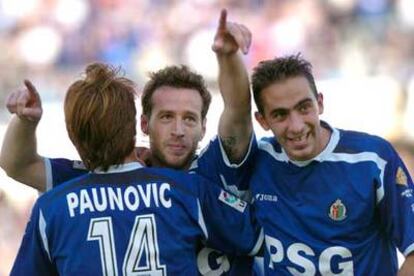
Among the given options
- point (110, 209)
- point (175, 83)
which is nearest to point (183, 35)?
point (175, 83)

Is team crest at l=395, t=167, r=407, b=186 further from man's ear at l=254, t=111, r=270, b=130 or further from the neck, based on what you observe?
the neck

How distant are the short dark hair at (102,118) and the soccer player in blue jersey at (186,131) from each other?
305mm

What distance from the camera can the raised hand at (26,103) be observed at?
3611 mm

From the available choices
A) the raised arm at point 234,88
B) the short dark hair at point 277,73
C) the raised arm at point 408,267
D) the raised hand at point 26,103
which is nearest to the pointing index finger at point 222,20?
the raised arm at point 234,88

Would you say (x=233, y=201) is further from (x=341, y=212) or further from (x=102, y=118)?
(x=102, y=118)

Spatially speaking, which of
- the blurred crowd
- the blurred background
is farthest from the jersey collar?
the blurred crowd

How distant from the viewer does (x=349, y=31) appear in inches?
442

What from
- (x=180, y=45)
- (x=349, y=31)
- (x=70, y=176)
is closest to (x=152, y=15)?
(x=180, y=45)

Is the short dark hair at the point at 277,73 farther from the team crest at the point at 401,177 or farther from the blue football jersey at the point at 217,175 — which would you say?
the team crest at the point at 401,177

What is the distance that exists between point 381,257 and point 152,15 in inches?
328

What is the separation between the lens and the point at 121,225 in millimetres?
3314

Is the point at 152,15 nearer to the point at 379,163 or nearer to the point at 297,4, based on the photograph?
the point at 297,4

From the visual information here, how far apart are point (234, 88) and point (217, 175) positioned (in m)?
0.33

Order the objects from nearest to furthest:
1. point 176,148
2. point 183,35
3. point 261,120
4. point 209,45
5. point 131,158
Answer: point 131,158
point 176,148
point 261,120
point 209,45
point 183,35
